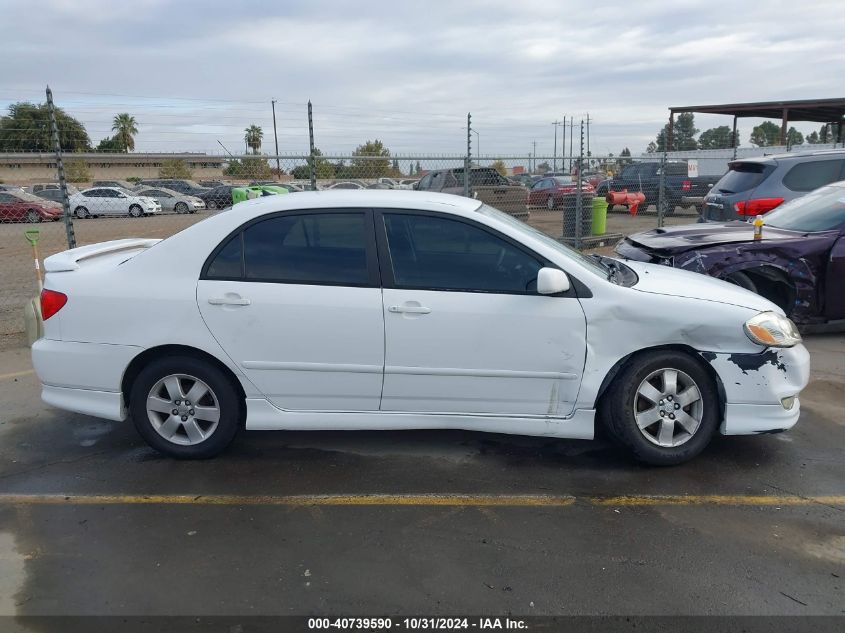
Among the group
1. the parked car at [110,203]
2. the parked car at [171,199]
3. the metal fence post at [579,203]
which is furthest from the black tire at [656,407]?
the parked car at [171,199]

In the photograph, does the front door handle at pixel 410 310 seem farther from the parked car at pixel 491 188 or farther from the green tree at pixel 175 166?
the parked car at pixel 491 188

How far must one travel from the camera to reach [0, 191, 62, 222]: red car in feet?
83.9

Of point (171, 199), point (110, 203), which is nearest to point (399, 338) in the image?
point (110, 203)

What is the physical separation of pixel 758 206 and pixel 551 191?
568 inches

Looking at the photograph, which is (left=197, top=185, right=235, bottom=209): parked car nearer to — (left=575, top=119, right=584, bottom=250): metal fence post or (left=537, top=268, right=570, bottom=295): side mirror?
(left=575, top=119, right=584, bottom=250): metal fence post

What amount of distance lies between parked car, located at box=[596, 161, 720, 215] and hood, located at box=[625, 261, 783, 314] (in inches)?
651

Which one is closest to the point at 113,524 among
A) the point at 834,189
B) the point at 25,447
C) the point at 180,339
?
the point at 180,339

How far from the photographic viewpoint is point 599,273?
4.27 meters

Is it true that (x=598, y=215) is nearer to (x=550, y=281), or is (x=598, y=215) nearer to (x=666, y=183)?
(x=666, y=183)

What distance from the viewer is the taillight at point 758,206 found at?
9.36 meters

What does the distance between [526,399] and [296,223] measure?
1750 mm

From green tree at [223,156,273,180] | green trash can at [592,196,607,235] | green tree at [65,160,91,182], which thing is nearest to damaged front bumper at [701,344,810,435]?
green tree at [223,156,273,180]

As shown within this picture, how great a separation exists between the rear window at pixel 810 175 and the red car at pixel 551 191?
11.7 metres

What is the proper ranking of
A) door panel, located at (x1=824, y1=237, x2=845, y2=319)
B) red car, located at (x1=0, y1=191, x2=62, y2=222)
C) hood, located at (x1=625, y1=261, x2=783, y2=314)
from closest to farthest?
hood, located at (x1=625, y1=261, x2=783, y2=314), door panel, located at (x1=824, y1=237, x2=845, y2=319), red car, located at (x1=0, y1=191, x2=62, y2=222)
